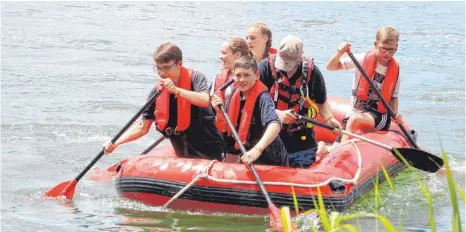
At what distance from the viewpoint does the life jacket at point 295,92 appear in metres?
6.33

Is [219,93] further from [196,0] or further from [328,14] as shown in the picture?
[196,0]

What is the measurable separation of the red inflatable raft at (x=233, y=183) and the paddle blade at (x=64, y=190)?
365mm

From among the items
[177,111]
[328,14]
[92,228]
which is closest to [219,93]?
[177,111]

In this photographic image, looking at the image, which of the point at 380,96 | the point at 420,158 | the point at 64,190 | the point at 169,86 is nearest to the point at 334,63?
Answer: the point at 380,96

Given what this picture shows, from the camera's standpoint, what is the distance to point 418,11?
74.5ft

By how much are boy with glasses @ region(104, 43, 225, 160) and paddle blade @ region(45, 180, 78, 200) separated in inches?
19.1

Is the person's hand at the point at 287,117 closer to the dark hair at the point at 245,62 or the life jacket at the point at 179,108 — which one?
the dark hair at the point at 245,62

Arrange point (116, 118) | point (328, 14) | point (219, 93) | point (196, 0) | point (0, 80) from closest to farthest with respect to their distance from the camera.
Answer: point (219, 93) → point (116, 118) → point (0, 80) → point (328, 14) → point (196, 0)

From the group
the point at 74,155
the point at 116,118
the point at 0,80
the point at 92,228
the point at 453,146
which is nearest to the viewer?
the point at 92,228

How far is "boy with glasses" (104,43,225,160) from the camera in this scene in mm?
6008

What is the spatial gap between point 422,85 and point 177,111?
732 centimetres

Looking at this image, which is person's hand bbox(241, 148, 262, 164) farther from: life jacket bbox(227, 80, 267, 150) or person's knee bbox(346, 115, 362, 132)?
person's knee bbox(346, 115, 362, 132)

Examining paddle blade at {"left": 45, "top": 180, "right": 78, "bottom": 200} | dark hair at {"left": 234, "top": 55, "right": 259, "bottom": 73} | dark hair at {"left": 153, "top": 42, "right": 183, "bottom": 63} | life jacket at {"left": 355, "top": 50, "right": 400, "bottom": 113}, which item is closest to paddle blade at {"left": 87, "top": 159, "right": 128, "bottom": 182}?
paddle blade at {"left": 45, "top": 180, "right": 78, "bottom": 200}

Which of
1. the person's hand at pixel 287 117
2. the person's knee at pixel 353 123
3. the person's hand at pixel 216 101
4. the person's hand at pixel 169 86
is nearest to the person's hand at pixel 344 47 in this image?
the person's knee at pixel 353 123
